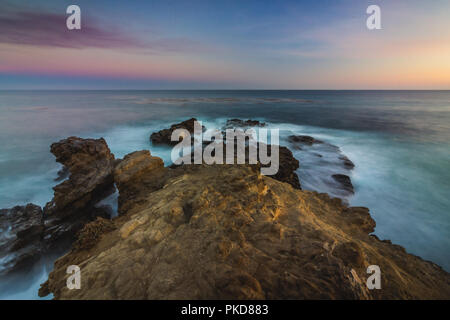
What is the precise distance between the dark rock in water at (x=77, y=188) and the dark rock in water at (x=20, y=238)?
0.28 metres

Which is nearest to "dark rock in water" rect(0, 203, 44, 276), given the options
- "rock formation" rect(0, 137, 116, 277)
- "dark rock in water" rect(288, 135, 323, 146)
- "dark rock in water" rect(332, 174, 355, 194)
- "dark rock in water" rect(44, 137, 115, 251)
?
"rock formation" rect(0, 137, 116, 277)

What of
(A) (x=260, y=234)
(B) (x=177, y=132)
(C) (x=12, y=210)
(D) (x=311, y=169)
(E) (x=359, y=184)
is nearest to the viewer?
(A) (x=260, y=234)

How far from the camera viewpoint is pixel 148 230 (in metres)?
3.65

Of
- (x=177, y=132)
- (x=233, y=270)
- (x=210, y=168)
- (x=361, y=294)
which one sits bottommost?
(x=361, y=294)

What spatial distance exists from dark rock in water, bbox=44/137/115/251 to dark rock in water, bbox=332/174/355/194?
11.6 m

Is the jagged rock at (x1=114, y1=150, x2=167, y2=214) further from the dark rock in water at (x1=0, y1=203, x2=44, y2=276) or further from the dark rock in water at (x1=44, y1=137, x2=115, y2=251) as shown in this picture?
the dark rock in water at (x1=0, y1=203, x2=44, y2=276)

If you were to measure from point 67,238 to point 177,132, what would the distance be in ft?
41.9

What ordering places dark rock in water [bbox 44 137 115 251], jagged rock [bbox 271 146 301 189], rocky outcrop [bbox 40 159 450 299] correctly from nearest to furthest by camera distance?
rocky outcrop [bbox 40 159 450 299]
dark rock in water [bbox 44 137 115 251]
jagged rock [bbox 271 146 301 189]

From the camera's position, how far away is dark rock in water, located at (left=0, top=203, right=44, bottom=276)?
576cm

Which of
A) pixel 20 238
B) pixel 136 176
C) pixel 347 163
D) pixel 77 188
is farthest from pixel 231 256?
pixel 347 163

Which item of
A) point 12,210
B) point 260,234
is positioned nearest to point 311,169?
point 260,234

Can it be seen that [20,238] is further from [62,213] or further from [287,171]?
[287,171]

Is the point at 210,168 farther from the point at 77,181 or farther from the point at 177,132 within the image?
the point at 177,132
